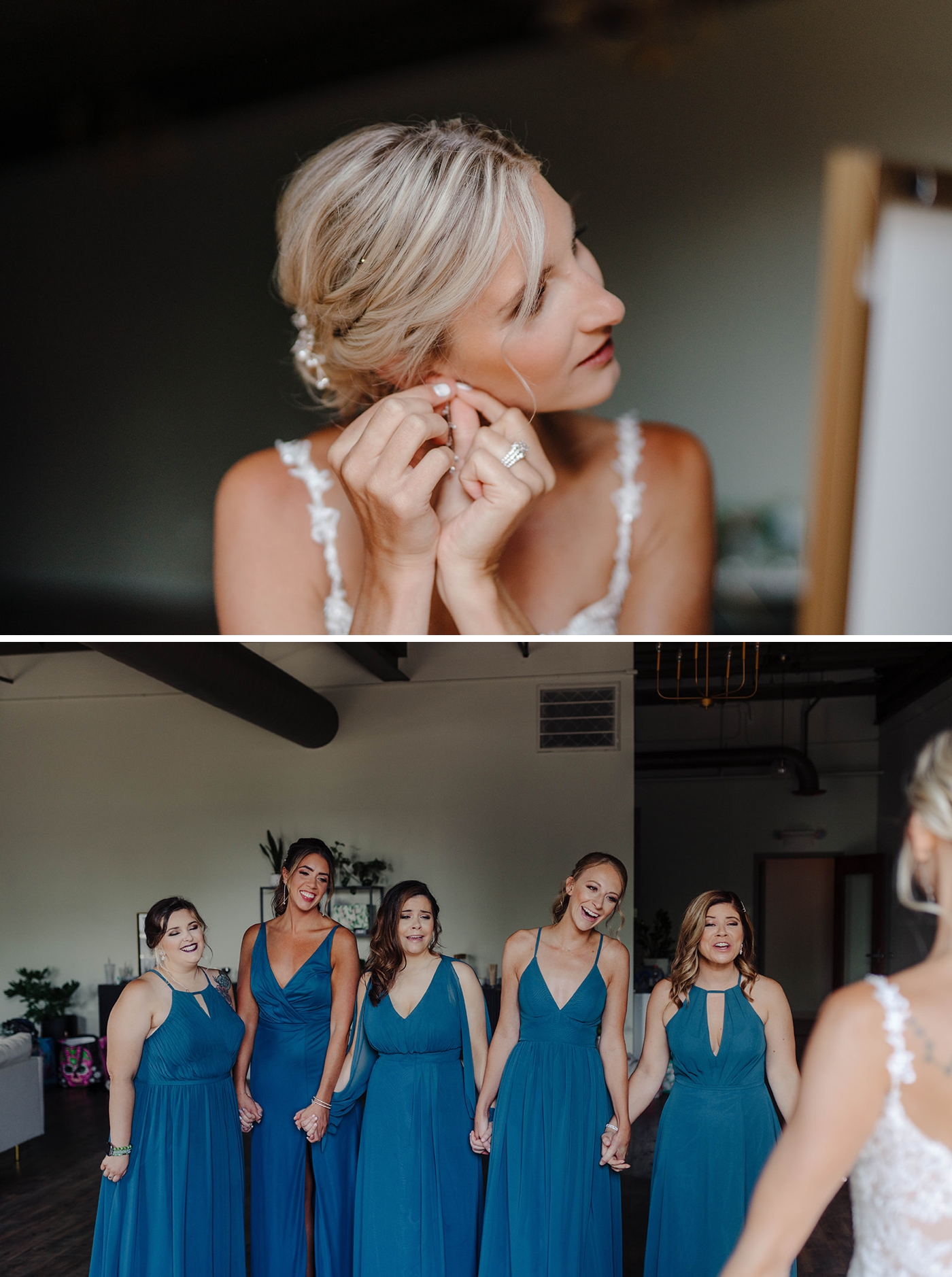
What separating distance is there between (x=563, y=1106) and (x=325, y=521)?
217 cm

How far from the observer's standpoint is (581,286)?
2.33 metres

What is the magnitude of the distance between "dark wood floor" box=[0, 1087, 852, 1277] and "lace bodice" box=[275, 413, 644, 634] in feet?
11.3

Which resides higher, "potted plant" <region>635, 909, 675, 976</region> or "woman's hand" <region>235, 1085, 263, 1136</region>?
"woman's hand" <region>235, 1085, 263, 1136</region>

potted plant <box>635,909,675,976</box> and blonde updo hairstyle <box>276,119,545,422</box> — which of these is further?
potted plant <box>635,909,675,976</box>

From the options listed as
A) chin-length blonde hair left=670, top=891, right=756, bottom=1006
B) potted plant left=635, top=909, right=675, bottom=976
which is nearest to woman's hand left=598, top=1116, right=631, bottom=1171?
chin-length blonde hair left=670, top=891, right=756, bottom=1006

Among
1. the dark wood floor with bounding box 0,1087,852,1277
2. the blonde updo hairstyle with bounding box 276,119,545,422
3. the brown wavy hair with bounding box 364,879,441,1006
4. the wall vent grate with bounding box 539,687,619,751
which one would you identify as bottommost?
the dark wood floor with bounding box 0,1087,852,1277

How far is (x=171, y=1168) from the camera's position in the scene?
10.4ft

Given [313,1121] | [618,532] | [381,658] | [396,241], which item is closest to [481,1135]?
[313,1121]

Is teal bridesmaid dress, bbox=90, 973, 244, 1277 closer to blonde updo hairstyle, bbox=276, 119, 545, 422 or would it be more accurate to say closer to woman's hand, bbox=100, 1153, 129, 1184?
woman's hand, bbox=100, 1153, 129, 1184

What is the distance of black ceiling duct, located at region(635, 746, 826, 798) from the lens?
4.77 meters

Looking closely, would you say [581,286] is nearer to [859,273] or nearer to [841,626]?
[859,273]

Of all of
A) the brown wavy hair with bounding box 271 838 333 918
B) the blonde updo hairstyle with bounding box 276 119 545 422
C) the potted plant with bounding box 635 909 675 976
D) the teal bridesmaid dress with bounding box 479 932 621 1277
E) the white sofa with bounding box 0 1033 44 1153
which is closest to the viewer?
the blonde updo hairstyle with bounding box 276 119 545 422

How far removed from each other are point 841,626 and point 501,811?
10.7ft

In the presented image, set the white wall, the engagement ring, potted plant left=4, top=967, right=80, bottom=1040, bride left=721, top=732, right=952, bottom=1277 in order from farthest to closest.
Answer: potted plant left=4, top=967, right=80, bottom=1040
the white wall
the engagement ring
bride left=721, top=732, right=952, bottom=1277
